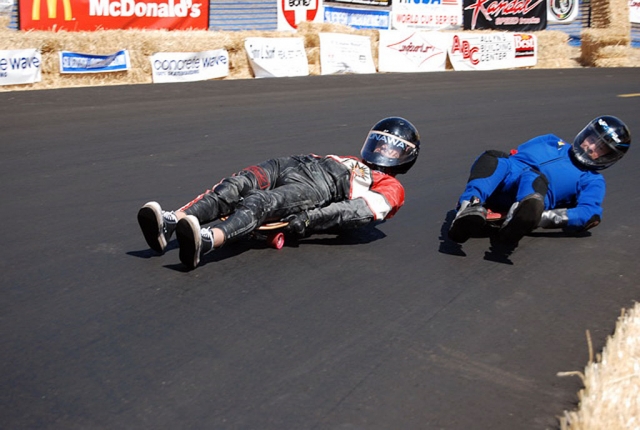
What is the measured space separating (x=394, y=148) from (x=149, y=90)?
28.1ft

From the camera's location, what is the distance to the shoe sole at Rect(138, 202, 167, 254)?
14.8ft

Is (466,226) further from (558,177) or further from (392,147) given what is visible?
(558,177)

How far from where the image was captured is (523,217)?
4770 millimetres

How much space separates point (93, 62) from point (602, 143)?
1106 centimetres

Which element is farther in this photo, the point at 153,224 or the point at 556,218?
the point at 556,218

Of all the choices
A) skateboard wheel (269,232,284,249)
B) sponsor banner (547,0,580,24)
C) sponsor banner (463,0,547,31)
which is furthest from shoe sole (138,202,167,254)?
sponsor banner (547,0,580,24)

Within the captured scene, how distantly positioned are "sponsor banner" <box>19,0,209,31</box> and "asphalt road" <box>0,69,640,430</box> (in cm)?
695

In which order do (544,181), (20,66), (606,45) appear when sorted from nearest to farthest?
(544,181) < (20,66) < (606,45)

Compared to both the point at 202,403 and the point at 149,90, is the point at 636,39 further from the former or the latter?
the point at 202,403

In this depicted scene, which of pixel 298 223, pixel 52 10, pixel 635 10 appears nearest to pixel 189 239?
pixel 298 223

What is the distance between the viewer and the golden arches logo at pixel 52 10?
14367 millimetres

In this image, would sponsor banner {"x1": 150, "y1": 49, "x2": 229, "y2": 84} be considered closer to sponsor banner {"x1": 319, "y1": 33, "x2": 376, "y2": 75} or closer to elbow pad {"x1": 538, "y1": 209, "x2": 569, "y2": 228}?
sponsor banner {"x1": 319, "y1": 33, "x2": 376, "y2": 75}

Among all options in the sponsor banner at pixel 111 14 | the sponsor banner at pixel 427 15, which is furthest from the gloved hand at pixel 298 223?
the sponsor banner at pixel 427 15

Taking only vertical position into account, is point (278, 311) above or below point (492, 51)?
below
